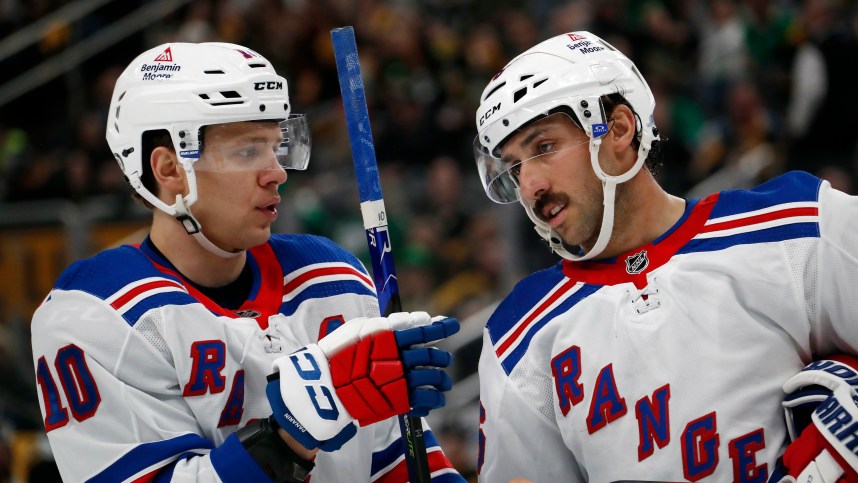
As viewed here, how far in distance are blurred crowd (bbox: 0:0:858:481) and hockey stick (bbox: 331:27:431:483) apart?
2.48 m

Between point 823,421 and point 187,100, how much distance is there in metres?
1.46

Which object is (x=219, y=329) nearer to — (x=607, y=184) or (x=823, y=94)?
(x=607, y=184)

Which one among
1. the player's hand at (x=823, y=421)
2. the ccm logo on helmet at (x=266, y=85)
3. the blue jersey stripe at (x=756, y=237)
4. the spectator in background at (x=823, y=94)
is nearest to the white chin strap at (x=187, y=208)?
the ccm logo on helmet at (x=266, y=85)

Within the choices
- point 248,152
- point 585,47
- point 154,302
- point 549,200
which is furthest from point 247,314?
point 585,47

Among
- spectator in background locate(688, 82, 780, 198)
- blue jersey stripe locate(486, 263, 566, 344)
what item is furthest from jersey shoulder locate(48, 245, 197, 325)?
spectator in background locate(688, 82, 780, 198)

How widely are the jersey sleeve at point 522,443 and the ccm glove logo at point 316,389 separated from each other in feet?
1.31

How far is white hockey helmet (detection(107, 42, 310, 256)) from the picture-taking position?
100 inches

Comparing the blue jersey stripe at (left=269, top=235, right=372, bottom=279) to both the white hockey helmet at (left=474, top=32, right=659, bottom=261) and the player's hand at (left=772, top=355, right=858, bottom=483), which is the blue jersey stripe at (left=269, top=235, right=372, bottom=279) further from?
the player's hand at (left=772, top=355, right=858, bottom=483)

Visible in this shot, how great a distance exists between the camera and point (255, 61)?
2.64 metres

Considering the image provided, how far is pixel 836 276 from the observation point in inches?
89.6

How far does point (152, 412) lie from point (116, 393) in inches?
3.3

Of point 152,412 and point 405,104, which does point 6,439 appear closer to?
point 405,104

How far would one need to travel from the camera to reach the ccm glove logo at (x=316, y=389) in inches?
89.3

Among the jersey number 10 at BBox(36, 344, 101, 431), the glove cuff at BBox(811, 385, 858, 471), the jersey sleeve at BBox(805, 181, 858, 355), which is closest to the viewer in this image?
the glove cuff at BBox(811, 385, 858, 471)
